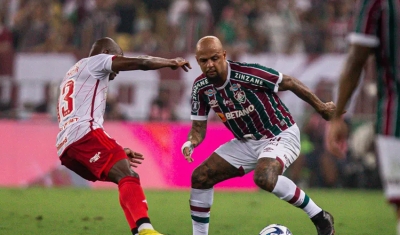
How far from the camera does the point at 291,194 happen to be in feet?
25.1

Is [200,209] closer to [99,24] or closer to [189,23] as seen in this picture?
[189,23]

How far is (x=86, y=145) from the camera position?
7168 mm

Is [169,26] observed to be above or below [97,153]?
above

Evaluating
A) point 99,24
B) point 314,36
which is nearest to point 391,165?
point 314,36

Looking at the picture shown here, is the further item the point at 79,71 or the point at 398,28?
the point at 79,71

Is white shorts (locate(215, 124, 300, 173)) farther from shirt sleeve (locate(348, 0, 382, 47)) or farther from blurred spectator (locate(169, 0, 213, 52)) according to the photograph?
blurred spectator (locate(169, 0, 213, 52))

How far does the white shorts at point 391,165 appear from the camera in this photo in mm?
4449

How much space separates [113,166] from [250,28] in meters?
13.1

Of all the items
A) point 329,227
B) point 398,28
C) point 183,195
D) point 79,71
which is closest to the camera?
point 398,28

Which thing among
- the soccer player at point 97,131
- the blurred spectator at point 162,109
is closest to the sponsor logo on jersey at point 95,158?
the soccer player at point 97,131

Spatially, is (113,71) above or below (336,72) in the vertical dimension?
above

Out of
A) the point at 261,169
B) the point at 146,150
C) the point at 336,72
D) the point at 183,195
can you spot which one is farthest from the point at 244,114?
the point at 336,72

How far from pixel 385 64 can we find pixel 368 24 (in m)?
0.28

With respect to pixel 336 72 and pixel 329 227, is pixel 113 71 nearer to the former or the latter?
pixel 329 227
